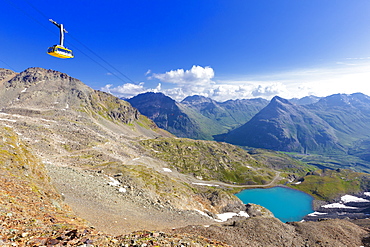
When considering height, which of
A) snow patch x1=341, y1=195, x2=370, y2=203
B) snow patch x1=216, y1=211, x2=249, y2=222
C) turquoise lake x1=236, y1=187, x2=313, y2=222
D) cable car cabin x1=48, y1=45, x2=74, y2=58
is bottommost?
snow patch x1=341, y1=195, x2=370, y2=203

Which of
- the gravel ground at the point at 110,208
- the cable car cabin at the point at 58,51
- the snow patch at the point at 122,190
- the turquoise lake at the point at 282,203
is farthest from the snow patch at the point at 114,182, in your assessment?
the turquoise lake at the point at 282,203

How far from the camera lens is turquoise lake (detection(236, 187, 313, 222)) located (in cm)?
15725

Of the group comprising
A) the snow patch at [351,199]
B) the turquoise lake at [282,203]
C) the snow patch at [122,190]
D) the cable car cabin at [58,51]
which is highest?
the cable car cabin at [58,51]

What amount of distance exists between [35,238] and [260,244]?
3487cm

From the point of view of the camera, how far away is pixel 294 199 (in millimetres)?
A: 191250

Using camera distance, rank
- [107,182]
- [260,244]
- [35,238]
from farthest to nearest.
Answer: [107,182] < [260,244] < [35,238]

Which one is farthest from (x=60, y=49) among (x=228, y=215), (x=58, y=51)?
(x=228, y=215)

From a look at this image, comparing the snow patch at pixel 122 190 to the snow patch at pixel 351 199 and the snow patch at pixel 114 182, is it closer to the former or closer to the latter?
the snow patch at pixel 114 182

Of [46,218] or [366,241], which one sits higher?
[46,218]

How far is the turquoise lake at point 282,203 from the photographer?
157 meters

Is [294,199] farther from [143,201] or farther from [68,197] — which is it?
[68,197]

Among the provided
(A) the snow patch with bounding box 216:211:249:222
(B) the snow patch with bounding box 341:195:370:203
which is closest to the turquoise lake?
(B) the snow patch with bounding box 341:195:370:203

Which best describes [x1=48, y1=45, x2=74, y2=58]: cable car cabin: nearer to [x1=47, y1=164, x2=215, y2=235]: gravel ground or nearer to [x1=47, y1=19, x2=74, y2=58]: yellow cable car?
[x1=47, y1=19, x2=74, y2=58]: yellow cable car

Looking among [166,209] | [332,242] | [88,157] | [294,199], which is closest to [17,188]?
[166,209]
